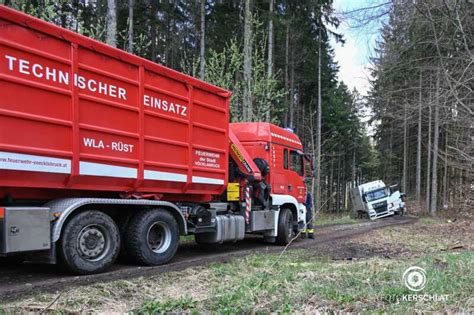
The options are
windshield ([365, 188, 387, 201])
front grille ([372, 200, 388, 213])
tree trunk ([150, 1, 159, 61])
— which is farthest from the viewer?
windshield ([365, 188, 387, 201])

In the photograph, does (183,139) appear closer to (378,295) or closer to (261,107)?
(378,295)

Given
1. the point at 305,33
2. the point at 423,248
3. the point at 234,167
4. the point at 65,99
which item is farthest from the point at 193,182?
the point at 305,33

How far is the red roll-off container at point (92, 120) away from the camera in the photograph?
232 inches

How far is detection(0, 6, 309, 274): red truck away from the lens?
593cm

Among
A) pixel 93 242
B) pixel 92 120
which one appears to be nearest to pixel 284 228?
pixel 93 242

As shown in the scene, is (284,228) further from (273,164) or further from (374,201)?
(374,201)

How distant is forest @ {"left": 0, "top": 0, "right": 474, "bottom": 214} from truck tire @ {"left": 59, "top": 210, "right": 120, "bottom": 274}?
6563 millimetres

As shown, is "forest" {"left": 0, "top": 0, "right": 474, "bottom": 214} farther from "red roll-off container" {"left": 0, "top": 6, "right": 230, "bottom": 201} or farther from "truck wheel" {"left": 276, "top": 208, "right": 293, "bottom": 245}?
"red roll-off container" {"left": 0, "top": 6, "right": 230, "bottom": 201}

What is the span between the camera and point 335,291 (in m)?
4.87

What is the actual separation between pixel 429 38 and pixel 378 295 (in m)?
12.5

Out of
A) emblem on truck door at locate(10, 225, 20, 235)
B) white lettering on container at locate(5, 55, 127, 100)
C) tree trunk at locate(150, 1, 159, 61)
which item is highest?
tree trunk at locate(150, 1, 159, 61)

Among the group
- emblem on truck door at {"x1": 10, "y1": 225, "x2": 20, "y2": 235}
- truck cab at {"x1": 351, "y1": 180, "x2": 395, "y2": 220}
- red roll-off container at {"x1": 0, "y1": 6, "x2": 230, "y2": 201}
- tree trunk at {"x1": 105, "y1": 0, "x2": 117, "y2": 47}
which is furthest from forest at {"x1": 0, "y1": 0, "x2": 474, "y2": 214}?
emblem on truck door at {"x1": 10, "y1": 225, "x2": 20, "y2": 235}

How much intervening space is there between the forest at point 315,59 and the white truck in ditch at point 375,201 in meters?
3.43

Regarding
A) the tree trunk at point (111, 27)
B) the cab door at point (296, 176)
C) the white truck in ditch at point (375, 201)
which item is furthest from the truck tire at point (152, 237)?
the white truck in ditch at point (375, 201)
